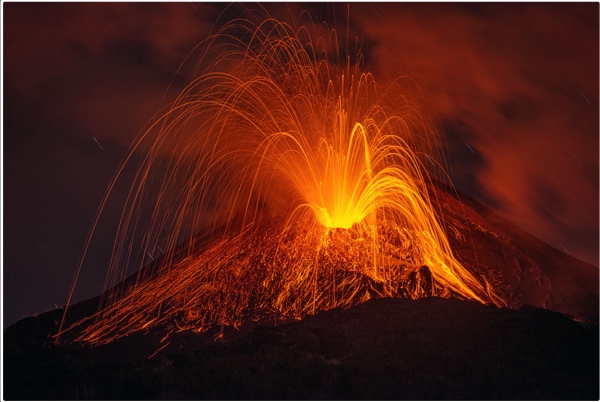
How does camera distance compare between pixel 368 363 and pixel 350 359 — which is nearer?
pixel 368 363

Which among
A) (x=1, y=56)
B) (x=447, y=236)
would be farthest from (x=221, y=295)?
(x=447, y=236)

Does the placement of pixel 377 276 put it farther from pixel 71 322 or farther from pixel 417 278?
pixel 71 322

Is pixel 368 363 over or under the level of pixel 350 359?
under
